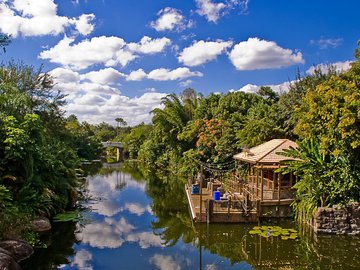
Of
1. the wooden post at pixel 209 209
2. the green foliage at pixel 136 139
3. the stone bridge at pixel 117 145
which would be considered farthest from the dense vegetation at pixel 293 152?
the stone bridge at pixel 117 145

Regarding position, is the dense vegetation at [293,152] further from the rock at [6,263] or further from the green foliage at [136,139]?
the green foliage at [136,139]

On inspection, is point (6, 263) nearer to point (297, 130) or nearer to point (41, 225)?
point (41, 225)

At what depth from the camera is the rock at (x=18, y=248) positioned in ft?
34.7

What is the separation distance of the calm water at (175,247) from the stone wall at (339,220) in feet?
1.49

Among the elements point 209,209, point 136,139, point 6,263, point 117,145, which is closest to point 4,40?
point 6,263

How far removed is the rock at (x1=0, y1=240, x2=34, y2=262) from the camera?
1057 centimetres

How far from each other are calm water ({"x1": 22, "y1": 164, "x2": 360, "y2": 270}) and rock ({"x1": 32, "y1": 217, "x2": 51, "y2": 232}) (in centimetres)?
47

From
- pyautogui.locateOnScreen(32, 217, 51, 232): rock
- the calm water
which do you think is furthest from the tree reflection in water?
pyautogui.locateOnScreen(32, 217, 51, 232): rock

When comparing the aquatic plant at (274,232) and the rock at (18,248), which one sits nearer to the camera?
the rock at (18,248)

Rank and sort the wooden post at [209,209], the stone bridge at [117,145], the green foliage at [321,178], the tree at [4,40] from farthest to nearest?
the stone bridge at [117,145]
the wooden post at [209,209]
the green foliage at [321,178]
the tree at [4,40]

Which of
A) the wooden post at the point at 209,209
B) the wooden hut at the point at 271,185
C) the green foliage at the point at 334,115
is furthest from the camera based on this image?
the wooden hut at the point at 271,185

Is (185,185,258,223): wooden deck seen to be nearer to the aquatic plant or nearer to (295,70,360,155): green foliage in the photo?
the aquatic plant

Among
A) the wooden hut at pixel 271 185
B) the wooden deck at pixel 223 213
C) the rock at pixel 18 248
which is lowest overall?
the rock at pixel 18 248

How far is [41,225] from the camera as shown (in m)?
14.1
